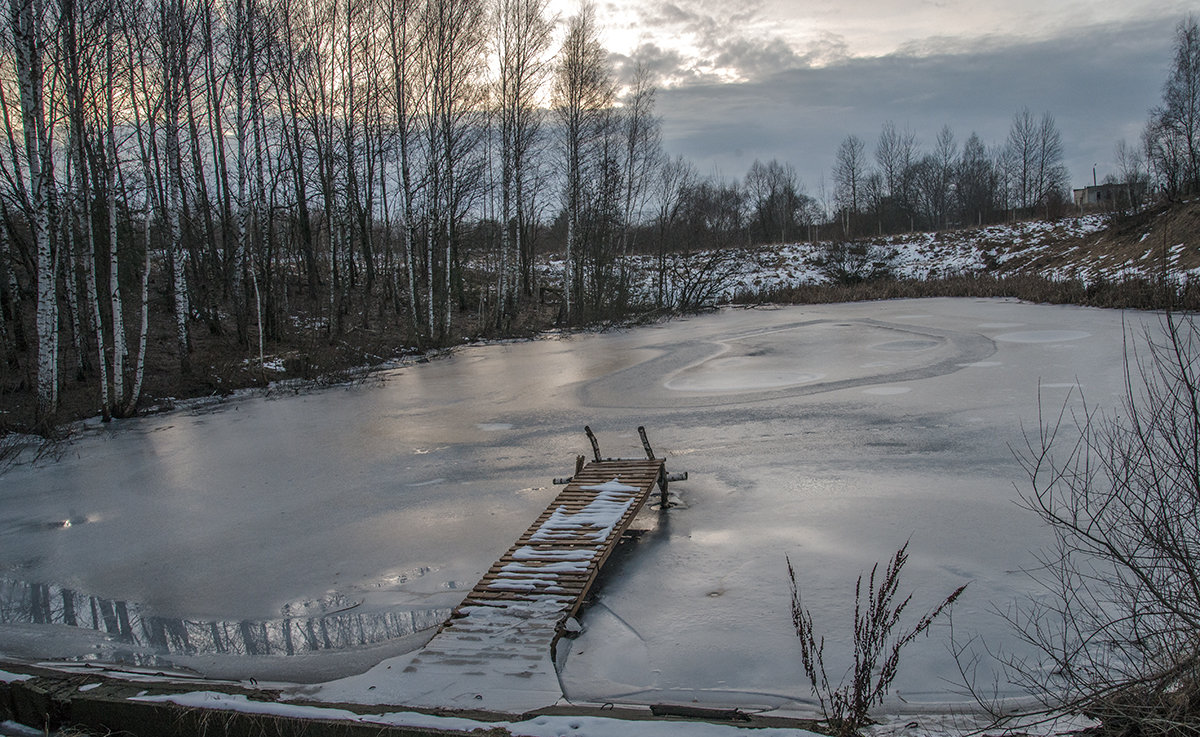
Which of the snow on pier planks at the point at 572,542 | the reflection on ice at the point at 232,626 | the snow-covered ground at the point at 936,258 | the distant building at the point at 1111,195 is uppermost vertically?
the distant building at the point at 1111,195

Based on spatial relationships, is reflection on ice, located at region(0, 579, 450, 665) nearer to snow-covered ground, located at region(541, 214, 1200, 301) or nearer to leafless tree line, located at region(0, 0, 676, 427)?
leafless tree line, located at region(0, 0, 676, 427)

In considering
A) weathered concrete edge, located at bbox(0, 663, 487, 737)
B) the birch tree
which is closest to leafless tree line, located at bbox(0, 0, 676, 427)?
the birch tree

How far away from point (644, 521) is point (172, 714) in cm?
343

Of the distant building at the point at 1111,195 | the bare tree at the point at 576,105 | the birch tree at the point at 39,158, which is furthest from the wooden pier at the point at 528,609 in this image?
the distant building at the point at 1111,195

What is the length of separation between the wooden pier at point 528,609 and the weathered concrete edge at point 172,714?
26 cm

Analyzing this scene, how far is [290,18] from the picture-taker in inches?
713

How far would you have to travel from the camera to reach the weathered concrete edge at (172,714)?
2938 mm

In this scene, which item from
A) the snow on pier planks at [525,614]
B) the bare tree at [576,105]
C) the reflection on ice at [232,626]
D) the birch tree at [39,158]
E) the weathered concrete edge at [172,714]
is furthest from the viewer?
the bare tree at [576,105]

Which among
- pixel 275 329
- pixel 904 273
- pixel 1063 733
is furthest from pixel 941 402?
pixel 904 273

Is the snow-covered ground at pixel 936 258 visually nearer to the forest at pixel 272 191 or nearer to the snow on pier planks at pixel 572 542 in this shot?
the forest at pixel 272 191

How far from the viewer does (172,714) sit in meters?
3.14

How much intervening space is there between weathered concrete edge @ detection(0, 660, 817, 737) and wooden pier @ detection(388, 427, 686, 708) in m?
0.26

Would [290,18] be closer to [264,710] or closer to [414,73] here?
[414,73]

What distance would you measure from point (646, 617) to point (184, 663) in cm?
253
